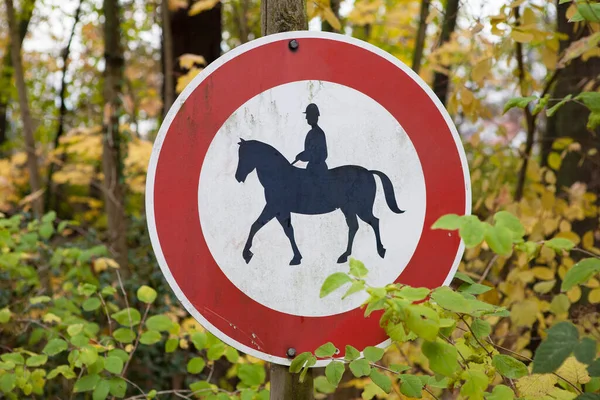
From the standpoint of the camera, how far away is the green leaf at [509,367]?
1.53m

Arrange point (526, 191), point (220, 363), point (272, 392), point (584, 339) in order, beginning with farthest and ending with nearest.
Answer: point (220, 363) → point (526, 191) → point (272, 392) → point (584, 339)

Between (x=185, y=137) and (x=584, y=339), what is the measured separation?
0.97 m

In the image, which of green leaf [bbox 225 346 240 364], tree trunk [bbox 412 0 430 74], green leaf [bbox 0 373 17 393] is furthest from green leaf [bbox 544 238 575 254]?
tree trunk [bbox 412 0 430 74]

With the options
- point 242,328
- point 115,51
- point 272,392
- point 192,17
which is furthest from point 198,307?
point 192,17

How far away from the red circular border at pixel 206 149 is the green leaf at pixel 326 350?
4cm

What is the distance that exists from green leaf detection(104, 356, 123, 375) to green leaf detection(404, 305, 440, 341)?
1242 mm

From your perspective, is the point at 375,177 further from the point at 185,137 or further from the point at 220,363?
the point at 220,363

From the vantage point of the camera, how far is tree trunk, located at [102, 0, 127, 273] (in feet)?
15.5

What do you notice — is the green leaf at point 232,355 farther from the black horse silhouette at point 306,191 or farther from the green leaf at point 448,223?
the green leaf at point 448,223

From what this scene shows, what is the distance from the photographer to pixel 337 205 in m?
1.46

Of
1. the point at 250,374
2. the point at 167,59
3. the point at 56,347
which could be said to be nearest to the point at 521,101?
the point at 250,374

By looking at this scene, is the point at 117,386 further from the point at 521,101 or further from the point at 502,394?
the point at 521,101

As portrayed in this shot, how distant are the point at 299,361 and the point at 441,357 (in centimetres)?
32

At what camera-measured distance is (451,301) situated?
130 centimetres
